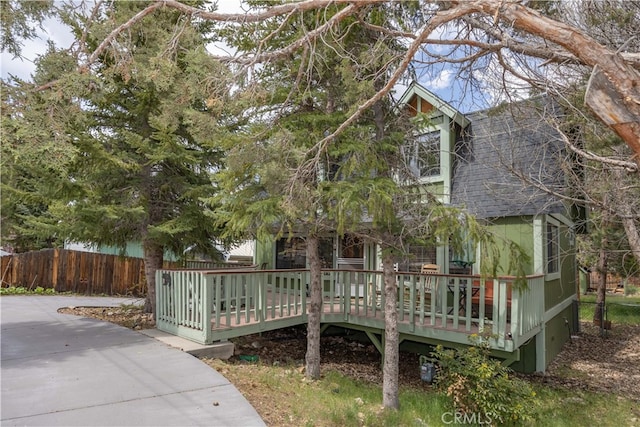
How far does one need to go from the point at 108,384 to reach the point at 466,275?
17.9 ft

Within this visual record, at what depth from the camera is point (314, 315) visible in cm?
611

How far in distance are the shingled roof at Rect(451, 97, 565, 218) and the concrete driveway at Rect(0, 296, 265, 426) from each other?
5267 mm

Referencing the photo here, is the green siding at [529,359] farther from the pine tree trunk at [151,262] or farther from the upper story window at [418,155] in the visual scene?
the pine tree trunk at [151,262]

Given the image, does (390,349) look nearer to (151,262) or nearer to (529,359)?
(529,359)

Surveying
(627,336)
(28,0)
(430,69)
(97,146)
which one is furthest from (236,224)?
(627,336)

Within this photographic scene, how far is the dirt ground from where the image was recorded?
7.17 m

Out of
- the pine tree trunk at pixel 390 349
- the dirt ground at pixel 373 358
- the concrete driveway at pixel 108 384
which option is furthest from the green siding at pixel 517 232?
the concrete driveway at pixel 108 384

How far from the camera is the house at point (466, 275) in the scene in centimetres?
624

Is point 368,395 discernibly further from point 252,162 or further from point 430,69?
point 430,69

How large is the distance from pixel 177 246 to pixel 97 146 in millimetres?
2503

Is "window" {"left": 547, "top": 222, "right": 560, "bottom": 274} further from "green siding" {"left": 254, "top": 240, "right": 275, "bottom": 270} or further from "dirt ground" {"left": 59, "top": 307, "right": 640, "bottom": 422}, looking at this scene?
"green siding" {"left": 254, "top": 240, "right": 275, "bottom": 270}

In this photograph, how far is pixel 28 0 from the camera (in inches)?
226

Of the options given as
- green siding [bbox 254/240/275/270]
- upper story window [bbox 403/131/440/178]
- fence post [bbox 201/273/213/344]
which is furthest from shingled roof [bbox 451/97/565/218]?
green siding [bbox 254/240/275/270]

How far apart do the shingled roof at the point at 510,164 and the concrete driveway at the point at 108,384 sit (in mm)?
5267
